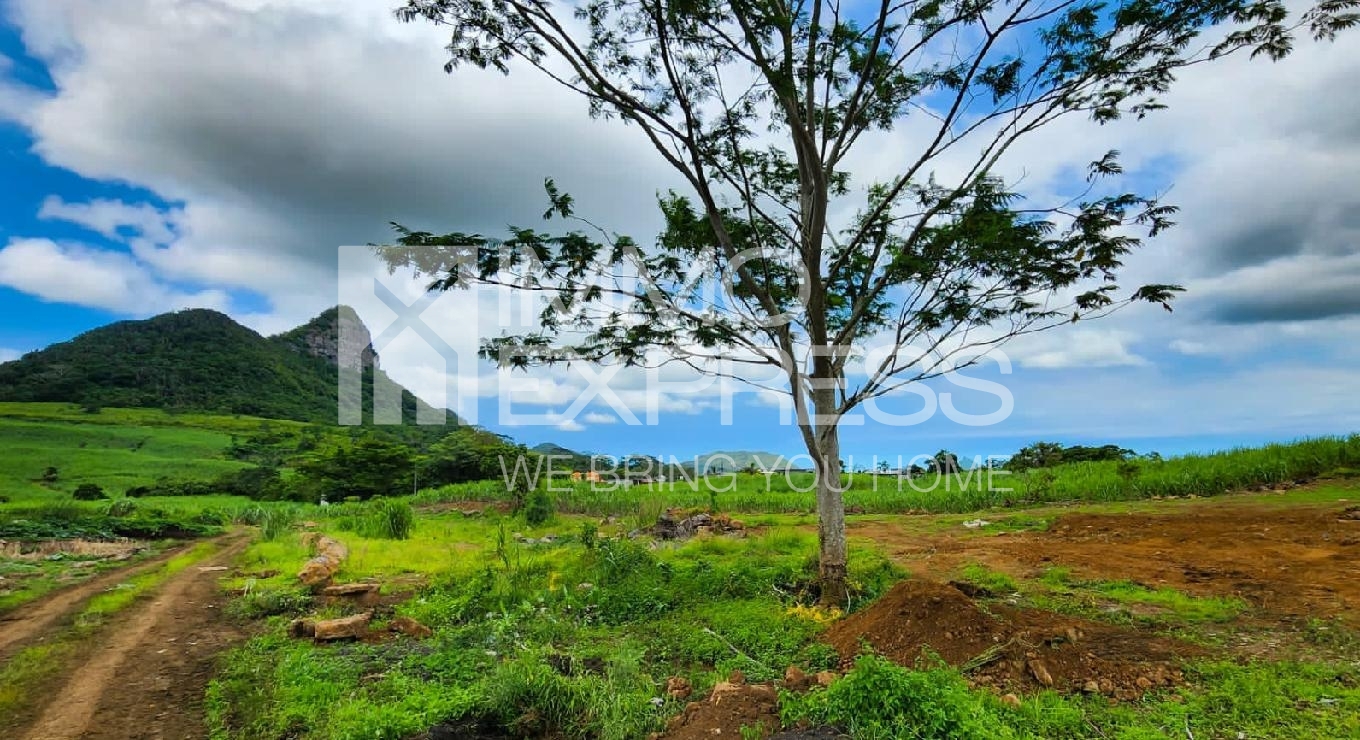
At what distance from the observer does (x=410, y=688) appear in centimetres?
442

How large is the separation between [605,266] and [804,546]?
586 centimetres

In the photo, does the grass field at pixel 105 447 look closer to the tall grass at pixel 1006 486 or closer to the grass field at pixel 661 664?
the tall grass at pixel 1006 486

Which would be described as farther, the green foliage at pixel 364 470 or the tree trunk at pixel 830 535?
the green foliage at pixel 364 470

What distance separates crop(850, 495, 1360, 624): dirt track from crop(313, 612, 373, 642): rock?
6464 millimetres

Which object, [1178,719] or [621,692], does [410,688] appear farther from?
[1178,719]

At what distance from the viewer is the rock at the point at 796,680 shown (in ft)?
13.5

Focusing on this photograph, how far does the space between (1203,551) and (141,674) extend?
11.2m

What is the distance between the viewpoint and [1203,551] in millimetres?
7715

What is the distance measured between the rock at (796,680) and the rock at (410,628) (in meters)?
3.67

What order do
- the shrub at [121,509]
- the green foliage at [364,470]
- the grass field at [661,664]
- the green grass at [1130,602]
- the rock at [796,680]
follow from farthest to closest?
the green foliage at [364,470]
the shrub at [121,509]
the green grass at [1130,602]
the rock at [796,680]
the grass field at [661,664]

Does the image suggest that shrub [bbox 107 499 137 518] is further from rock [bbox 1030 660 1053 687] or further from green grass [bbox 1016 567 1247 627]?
rock [bbox 1030 660 1053 687]

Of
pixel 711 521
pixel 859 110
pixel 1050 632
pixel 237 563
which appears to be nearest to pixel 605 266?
pixel 859 110

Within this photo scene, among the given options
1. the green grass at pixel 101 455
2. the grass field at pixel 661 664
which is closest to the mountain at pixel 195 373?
the green grass at pixel 101 455

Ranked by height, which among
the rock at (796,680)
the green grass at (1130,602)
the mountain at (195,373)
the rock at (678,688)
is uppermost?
the mountain at (195,373)
